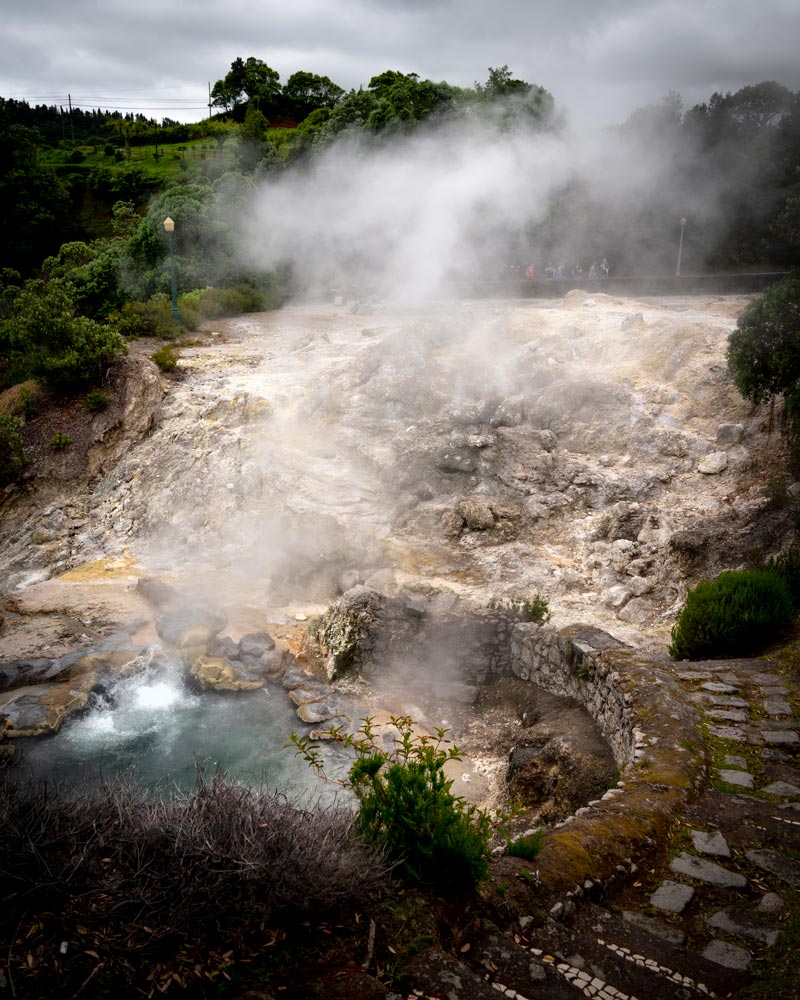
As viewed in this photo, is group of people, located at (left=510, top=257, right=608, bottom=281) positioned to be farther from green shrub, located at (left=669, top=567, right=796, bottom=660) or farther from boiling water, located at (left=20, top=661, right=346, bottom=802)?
boiling water, located at (left=20, top=661, right=346, bottom=802)

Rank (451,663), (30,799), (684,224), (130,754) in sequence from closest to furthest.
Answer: (30,799)
(130,754)
(451,663)
(684,224)

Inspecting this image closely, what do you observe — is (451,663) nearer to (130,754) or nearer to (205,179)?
(130,754)

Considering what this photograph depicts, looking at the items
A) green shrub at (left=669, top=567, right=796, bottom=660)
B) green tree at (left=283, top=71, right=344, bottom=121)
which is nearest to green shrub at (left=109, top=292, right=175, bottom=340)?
green shrub at (left=669, top=567, right=796, bottom=660)

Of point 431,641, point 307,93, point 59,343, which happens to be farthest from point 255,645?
point 307,93

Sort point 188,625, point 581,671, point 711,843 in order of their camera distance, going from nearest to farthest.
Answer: point 711,843, point 581,671, point 188,625

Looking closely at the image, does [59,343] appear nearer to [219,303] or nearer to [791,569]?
[219,303]

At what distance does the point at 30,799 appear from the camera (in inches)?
123

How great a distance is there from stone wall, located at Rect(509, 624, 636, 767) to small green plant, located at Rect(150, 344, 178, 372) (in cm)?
1009

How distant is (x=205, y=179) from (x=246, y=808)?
81.0 ft

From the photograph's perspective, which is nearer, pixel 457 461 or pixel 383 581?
pixel 383 581

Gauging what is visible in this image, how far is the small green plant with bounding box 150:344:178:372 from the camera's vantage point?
15.2 meters

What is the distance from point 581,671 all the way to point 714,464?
4.82 metres

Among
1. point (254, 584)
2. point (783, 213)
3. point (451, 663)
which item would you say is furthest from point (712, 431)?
point (783, 213)

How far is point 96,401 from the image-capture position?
14.4 m
